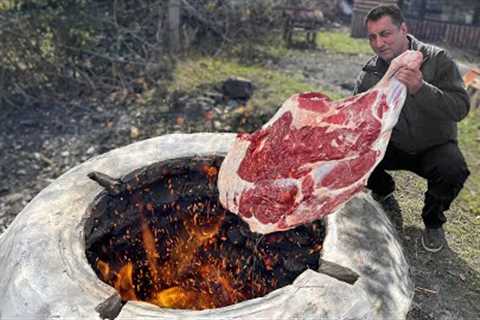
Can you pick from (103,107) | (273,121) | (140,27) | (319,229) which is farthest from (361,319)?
(140,27)

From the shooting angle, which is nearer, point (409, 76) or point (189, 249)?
point (409, 76)

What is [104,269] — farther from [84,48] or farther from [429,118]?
[84,48]

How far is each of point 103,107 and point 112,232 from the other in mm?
4247

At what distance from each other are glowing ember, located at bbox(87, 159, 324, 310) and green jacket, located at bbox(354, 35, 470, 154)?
1468 mm

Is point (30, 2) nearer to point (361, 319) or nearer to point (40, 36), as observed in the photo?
point (40, 36)

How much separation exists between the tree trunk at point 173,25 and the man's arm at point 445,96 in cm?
602

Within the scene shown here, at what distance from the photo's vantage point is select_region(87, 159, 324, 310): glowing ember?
9.10ft

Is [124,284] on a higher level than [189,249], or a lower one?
higher

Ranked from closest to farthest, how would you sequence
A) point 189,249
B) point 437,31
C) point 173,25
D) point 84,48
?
A: point 189,249, point 84,48, point 173,25, point 437,31

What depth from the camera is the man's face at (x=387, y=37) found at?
→ 3.39 meters

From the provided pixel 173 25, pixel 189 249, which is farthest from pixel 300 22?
pixel 189 249

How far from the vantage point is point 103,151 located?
5.57 metres

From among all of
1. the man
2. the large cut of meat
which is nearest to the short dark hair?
the man

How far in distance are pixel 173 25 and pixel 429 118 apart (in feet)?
20.3
